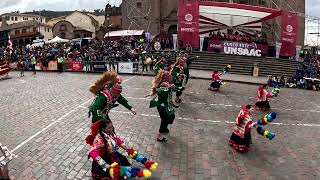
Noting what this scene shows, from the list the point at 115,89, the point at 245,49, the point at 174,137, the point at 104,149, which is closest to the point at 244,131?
the point at 174,137

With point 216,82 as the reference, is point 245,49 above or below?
above

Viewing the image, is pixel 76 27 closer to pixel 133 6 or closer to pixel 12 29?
pixel 12 29

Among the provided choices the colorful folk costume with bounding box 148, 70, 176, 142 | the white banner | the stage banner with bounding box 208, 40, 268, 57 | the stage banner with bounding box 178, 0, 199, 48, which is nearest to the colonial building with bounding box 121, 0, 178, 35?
the stage banner with bounding box 178, 0, 199, 48

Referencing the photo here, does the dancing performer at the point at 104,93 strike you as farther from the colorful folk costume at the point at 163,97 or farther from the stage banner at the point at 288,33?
the stage banner at the point at 288,33

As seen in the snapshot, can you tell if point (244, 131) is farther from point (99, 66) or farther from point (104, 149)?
point (99, 66)

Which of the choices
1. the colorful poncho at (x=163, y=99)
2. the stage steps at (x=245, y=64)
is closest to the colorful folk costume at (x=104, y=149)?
the colorful poncho at (x=163, y=99)

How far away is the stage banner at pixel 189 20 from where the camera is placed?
102ft

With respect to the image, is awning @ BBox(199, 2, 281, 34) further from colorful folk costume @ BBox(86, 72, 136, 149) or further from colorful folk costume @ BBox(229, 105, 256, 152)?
colorful folk costume @ BBox(86, 72, 136, 149)

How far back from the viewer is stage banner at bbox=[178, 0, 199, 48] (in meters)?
31.1

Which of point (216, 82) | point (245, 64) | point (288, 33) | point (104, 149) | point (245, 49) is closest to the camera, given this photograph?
point (104, 149)

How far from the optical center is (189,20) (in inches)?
1226

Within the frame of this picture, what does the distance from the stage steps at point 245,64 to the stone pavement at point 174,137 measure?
40.3 feet

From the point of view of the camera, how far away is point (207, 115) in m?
13.7

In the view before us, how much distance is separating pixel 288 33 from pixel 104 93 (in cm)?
2760
